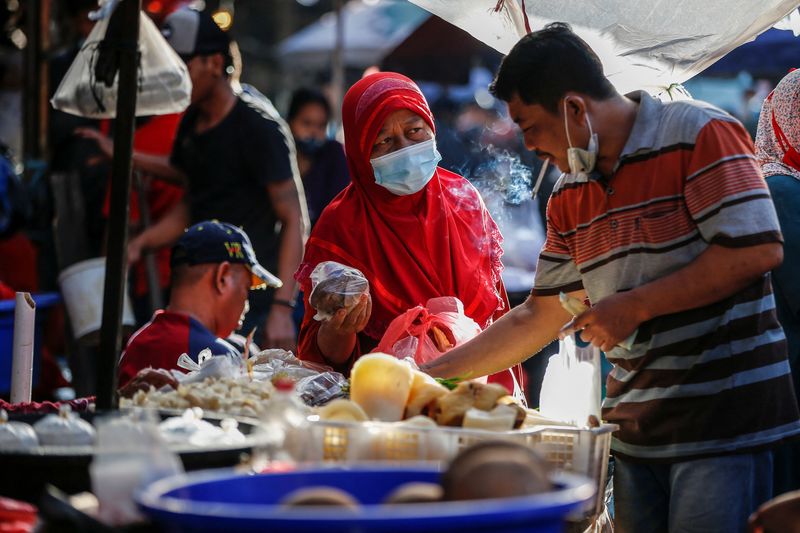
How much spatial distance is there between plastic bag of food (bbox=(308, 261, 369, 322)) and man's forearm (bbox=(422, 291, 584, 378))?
0.94 ft

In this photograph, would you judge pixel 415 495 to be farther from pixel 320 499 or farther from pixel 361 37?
pixel 361 37

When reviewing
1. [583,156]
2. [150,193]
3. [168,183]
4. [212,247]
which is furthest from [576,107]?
[150,193]

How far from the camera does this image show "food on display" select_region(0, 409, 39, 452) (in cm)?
195

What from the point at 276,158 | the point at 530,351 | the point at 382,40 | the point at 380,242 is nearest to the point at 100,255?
the point at 276,158

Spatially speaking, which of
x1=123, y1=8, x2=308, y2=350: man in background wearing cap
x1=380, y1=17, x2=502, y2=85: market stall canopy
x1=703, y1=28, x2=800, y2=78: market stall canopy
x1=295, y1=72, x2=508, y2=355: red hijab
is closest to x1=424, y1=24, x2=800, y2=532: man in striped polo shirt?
x1=295, y1=72, x2=508, y2=355: red hijab

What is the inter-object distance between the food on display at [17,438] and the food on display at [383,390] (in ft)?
2.27

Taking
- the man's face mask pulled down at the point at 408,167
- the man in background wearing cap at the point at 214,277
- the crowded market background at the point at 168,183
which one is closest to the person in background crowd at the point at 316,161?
the crowded market background at the point at 168,183

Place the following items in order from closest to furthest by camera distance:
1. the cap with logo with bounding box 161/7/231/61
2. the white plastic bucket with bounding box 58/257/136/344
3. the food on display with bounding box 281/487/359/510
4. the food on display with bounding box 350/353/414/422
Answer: the food on display with bounding box 281/487/359/510
the food on display with bounding box 350/353/414/422
the white plastic bucket with bounding box 58/257/136/344
the cap with logo with bounding box 161/7/231/61

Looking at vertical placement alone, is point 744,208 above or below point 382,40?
below

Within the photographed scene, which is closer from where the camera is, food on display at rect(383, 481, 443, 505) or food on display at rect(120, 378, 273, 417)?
food on display at rect(383, 481, 443, 505)

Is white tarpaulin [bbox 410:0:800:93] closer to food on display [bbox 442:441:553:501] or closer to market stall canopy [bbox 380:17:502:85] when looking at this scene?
food on display [bbox 442:441:553:501]

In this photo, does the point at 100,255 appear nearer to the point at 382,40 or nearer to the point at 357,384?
the point at 357,384

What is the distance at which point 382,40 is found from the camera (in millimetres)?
15758

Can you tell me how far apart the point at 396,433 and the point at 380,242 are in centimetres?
140
